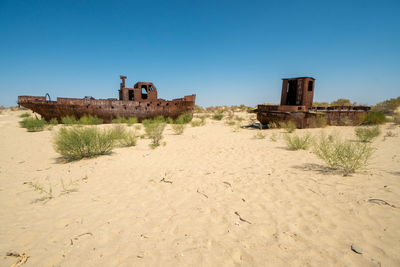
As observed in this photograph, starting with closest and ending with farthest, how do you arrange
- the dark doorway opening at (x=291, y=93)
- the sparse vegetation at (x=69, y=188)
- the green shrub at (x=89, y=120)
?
the sparse vegetation at (x=69, y=188) → the dark doorway opening at (x=291, y=93) → the green shrub at (x=89, y=120)

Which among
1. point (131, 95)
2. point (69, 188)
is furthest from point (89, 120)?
point (69, 188)

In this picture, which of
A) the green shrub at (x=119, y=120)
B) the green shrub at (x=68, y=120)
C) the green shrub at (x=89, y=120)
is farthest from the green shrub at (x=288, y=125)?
the green shrub at (x=68, y=120)

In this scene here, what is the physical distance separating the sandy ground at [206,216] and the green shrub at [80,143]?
98cm

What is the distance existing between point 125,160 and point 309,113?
9212 mm

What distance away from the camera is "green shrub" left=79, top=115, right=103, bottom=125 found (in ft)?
38.1

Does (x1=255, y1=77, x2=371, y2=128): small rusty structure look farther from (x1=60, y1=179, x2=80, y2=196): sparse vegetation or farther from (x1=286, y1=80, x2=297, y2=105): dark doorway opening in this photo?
(x1=60, y1=179, x2=80, y2=196): sparse vegetation

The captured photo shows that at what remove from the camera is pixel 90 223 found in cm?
220

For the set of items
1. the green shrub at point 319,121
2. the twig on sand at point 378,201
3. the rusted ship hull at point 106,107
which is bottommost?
the twig on sand at point 378,201

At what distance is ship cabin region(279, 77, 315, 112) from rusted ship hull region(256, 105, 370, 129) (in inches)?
9.7

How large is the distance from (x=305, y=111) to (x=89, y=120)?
13.5 metres

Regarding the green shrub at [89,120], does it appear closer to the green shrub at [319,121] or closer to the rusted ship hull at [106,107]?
the rusted ship hull at [106,107]

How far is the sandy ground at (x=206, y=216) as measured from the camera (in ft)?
5.41

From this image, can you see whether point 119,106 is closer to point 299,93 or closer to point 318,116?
point 299,93

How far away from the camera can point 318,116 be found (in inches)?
370
